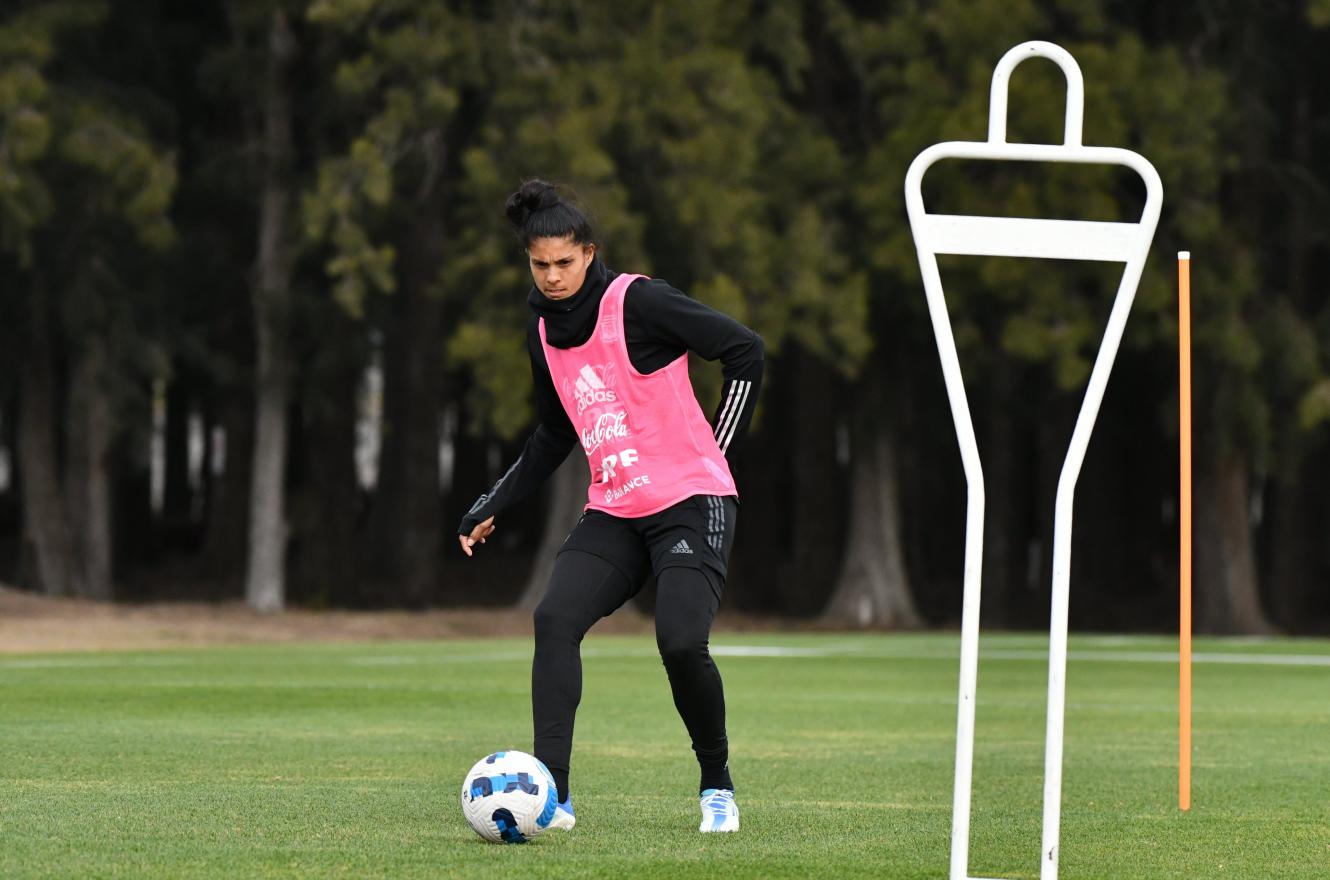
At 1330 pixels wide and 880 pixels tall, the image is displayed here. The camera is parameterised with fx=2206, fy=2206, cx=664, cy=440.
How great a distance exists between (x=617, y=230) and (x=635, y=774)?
1964cm

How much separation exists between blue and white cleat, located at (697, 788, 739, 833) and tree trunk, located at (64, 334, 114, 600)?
25.9 metres

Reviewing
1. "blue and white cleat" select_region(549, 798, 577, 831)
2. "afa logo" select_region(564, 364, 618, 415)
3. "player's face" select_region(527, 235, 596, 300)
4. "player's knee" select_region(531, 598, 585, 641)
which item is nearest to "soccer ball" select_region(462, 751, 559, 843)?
"blue and white cleat" select_region(549, 798, 577, 831)

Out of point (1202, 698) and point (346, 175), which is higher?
point (346, 175)

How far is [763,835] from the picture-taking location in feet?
25.5

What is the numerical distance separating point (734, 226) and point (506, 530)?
28.5 metres

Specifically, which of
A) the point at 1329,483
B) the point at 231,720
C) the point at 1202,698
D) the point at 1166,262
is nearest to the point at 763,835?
the point at 231,720

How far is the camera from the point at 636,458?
25.0 ft

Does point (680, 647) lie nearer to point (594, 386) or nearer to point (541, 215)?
point (594, 386)

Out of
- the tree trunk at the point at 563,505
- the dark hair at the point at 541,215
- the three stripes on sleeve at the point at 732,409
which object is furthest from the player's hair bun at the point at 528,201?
the tree trunk at the point at 563,505

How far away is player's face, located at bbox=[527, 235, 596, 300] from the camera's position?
742 cm

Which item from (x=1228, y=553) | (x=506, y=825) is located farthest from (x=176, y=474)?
(x=506, y=825)

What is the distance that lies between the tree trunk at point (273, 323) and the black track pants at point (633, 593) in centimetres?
2483

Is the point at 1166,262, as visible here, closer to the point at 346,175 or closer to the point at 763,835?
the point at 346,175

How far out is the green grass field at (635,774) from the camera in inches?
280
